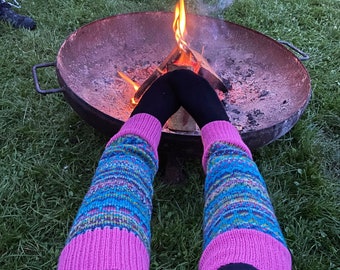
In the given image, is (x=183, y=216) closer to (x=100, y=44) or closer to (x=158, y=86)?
Result: (x=158, y=86)

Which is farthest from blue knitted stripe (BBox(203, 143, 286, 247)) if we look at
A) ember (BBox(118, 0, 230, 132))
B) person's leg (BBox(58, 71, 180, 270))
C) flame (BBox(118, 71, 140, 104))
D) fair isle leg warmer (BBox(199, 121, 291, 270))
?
flame (BBox(118, 71, 140, 104))

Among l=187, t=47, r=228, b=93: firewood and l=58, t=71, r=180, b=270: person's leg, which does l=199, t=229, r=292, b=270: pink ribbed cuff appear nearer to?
l=58, t=71, r=180, b=270: person's leg

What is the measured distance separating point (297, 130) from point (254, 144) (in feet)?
2.12

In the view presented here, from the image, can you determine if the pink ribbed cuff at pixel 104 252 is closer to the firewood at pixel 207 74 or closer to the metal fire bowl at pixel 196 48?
the metal fire bowl at pixel 196 48

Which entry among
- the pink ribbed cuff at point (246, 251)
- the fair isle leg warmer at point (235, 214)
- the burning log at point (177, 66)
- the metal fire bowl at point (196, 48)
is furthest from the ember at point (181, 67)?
the pink ribbed cuff at point (246, 251)

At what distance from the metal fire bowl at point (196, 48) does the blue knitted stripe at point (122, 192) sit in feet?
0.81

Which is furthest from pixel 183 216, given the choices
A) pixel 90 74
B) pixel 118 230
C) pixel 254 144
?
pixel 90 74

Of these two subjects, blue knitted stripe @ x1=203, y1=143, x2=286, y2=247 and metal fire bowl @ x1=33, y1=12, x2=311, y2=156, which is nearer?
blue knitted stripe @ x1=203, y1=143, x2=286, y2=247

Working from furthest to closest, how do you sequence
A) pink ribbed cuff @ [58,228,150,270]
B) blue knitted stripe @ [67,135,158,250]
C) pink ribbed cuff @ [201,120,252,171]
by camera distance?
pink ribbed cuff @ [201,120,252,171], blue knitted stripe @ [67,135,158,250], pink ribbed cuff @ [58,228,150,270]

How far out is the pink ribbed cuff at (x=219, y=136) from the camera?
1348 mm

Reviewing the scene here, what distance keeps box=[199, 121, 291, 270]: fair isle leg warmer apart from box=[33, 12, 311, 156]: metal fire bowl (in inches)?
8.9

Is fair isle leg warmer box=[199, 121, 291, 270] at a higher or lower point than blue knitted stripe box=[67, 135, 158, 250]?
higher

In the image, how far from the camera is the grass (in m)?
1.56

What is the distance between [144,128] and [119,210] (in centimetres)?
35
